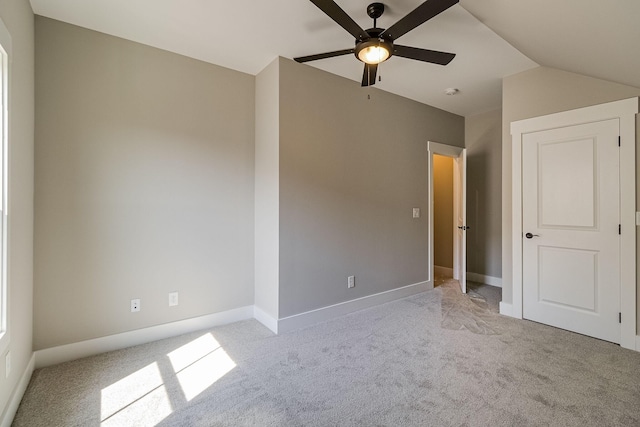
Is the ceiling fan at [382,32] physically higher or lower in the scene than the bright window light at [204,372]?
higher

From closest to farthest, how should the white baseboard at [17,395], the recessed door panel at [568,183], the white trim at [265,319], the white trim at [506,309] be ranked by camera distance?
the white baseboard at [17,395]
the recessed door panel at [568,183]
the white trim at [265,319]
the white trim at [506,309]

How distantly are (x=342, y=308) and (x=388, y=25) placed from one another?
275 cm

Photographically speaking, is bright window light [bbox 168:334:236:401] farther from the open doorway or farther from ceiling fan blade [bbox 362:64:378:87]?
the open doorway

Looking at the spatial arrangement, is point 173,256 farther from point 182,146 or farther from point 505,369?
point 505,369

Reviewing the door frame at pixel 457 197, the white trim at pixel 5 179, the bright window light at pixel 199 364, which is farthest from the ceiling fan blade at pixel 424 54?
the bright window light at pixel 199 364

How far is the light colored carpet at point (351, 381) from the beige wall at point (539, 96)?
3.51 ft

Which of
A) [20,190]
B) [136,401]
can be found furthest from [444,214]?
[20,190]

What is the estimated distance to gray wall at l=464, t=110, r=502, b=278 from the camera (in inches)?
176

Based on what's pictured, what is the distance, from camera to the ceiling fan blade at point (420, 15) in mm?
1597

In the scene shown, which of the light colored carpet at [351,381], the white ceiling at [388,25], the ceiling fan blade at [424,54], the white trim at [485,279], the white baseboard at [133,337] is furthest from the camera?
the white trim at [485,279]

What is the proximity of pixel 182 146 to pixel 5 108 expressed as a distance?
1243 millimetres

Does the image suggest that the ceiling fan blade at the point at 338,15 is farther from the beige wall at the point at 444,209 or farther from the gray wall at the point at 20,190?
the beige wall at the point at 444,209

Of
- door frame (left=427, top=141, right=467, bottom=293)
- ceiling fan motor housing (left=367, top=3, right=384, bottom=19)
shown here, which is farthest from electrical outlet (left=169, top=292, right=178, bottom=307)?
door frame (left=427, top=141, right=467, bottom=293)

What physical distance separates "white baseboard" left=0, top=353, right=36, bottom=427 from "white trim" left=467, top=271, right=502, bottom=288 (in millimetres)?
5235
